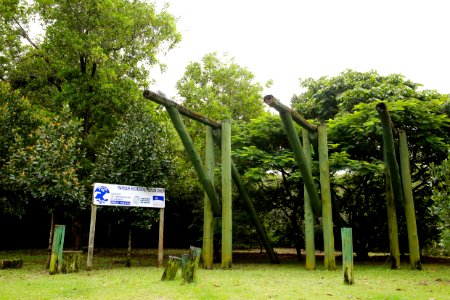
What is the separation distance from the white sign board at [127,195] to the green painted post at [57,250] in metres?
1.05

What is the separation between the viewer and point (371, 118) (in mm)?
11719

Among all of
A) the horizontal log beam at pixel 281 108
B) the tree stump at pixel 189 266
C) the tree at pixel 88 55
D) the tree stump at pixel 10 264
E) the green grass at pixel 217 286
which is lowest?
the green grass at pixel 217 286

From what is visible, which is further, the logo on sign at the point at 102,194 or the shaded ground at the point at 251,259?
the shaded ground at the point at 251,259

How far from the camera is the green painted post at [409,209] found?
1077 centimetres

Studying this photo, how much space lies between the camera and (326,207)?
10.8 meters

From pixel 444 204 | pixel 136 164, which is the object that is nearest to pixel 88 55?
pixel 136 164

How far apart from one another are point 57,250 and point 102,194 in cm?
165

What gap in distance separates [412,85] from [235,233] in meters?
9.35

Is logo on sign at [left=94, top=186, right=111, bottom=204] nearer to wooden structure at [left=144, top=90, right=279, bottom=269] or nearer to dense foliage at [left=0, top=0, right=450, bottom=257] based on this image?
dense foliage at [left=0, top=0, right=450, bottom=257]

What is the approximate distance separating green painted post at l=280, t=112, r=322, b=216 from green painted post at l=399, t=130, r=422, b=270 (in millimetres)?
2469

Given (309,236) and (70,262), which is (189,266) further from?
(309,236)

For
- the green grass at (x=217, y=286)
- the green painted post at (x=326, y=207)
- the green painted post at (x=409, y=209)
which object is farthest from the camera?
the green painted post at (x=409, y=209)

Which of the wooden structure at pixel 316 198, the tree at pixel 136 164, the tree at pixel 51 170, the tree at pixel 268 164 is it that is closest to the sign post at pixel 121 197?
the tree at pixel 136 164

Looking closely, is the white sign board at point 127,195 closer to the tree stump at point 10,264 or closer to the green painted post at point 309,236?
the tree stump at point 10,264
